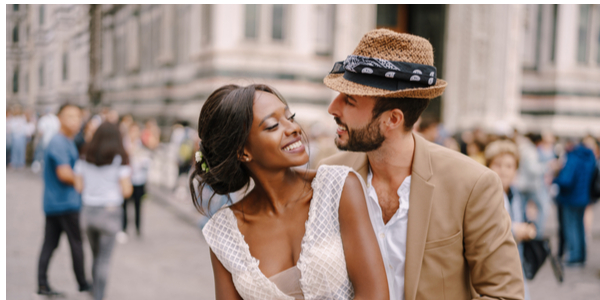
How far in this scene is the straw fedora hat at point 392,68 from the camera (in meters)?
1.79

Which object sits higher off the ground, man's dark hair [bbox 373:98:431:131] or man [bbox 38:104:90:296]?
man's dark hair [bbox 373:98:431:131]

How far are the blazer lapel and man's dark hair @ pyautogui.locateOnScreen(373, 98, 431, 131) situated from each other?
16cm

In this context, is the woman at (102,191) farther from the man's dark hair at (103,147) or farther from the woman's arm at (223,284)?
the woman's arm at (223,284)

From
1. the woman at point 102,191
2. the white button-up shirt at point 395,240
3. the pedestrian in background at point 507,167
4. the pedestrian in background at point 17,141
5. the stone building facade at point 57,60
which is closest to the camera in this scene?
the white button-up shirt at point 395,240

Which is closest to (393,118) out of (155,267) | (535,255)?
(535,255)

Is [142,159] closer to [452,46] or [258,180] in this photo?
[258,180]

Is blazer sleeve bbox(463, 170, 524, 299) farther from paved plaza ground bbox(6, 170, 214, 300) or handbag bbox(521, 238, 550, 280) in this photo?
paved plaza ground bbox(6, 170, 214, 300)

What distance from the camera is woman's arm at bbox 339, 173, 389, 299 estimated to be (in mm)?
1583

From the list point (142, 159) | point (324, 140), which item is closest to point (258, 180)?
point (324, 140)

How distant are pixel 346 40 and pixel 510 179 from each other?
9.75m

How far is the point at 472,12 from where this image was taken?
1437 centimetres

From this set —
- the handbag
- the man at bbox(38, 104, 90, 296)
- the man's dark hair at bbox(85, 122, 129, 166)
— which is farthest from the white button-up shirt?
the man at bbox(38, 104, 90, 296)

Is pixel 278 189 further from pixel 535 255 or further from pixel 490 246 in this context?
pixel 535 255

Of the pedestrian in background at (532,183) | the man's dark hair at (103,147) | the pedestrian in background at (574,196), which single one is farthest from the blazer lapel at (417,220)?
the pedestrian in background at (532,183)
